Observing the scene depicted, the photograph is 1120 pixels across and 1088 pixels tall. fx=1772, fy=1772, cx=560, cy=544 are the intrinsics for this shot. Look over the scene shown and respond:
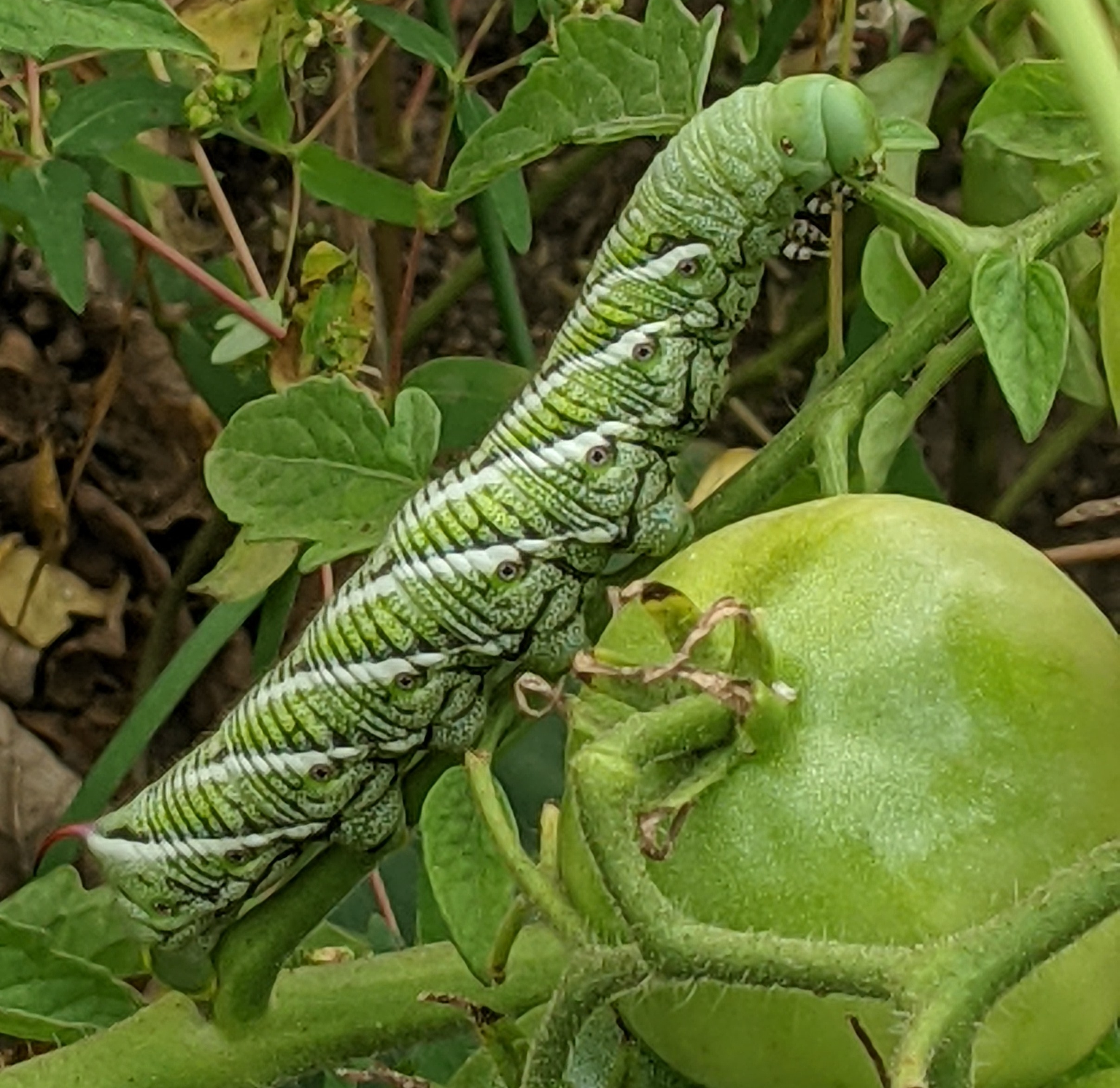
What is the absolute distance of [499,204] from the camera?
1120mm

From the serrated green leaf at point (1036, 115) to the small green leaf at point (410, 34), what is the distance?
0.46m

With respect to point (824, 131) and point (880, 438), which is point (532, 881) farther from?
point (824, 131)

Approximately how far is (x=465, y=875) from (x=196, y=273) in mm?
608

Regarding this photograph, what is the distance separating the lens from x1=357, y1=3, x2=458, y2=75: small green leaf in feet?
3.52

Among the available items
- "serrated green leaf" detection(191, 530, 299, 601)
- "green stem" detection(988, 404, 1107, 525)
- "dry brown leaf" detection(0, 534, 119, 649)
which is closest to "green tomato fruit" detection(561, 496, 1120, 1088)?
"serrated green leaf" detection(191, 530, 299, 601)

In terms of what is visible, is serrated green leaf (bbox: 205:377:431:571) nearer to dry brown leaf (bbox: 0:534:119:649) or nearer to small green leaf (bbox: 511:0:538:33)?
small green leaf (bbox: 511:0:538:33)

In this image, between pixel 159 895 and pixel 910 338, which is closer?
pixel 910 338

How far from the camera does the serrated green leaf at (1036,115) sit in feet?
2.22

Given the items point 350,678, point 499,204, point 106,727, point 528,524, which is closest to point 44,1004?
point 350,678

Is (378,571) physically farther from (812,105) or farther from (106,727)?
(106,727)

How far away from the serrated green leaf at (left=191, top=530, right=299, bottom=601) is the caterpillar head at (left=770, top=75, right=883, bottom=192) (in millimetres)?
448

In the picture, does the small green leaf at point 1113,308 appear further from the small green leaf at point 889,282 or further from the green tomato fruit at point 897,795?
the small green leaf at point 889,282

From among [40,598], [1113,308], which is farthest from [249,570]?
[1113,308]

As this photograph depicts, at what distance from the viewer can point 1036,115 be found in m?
0.69
